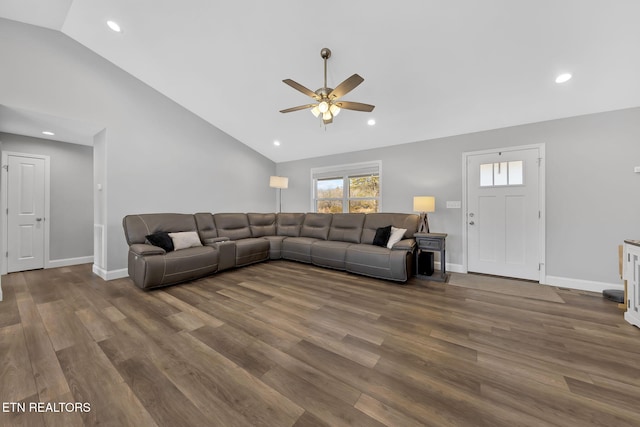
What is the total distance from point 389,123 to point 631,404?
12.6 feet

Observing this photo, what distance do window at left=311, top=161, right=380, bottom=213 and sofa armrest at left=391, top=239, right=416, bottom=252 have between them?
146cm

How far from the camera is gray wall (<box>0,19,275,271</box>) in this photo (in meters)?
2.97

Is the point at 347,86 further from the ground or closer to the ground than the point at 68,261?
further from the ground

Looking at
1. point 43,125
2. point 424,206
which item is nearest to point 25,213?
point 43,125

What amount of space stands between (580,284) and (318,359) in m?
3.90

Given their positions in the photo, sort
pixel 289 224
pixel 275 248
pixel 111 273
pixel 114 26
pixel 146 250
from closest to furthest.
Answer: pixel 114 26, pixel 146 250, pixel 111 273, pixel 275 248, pixel 289 224

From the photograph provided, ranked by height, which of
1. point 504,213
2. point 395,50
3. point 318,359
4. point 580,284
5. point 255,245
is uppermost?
point 395,50

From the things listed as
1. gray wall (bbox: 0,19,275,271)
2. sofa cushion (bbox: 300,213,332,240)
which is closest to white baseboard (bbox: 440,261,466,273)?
sofa cushion (bbox: 300,213,332,240)

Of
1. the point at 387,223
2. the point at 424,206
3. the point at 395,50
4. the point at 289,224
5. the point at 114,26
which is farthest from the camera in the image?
the point at 289,224

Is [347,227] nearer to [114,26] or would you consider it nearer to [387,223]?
[387,223]

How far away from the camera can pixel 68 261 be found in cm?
434

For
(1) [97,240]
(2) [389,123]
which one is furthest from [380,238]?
(1) [97,240]

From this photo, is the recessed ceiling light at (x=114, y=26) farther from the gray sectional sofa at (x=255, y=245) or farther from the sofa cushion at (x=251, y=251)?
the sofa cushion at (x=251, y=251)

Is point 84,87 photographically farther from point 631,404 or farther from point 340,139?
point 631,404
